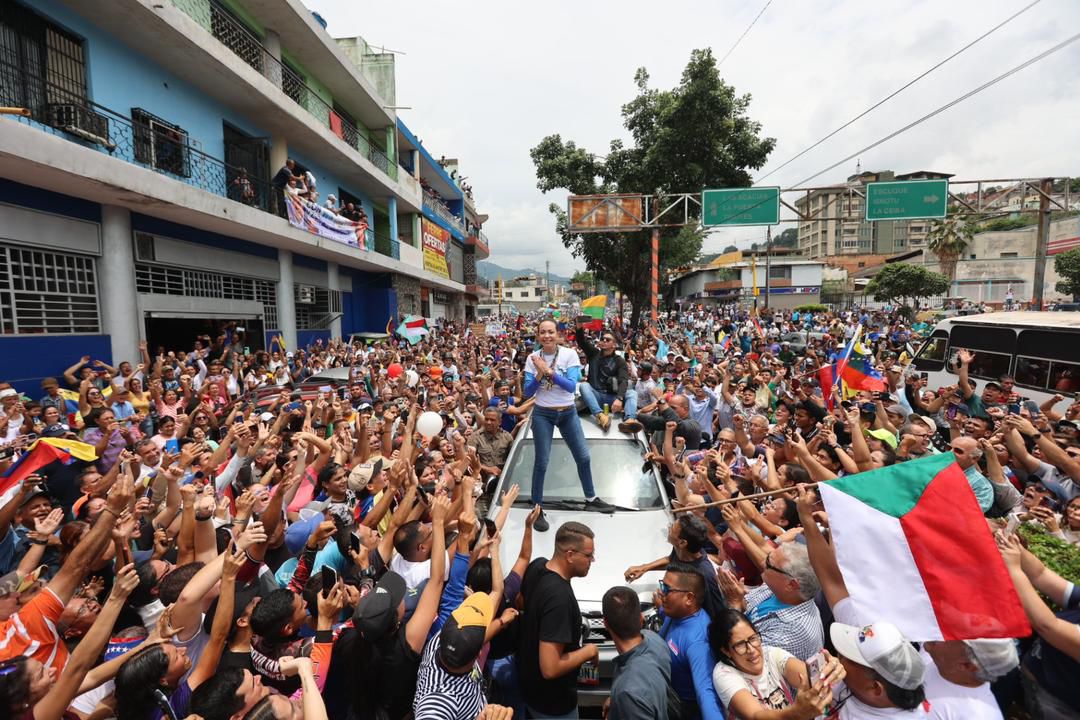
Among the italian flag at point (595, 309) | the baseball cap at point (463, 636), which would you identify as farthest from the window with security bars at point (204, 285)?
the baseball cap at point (463, 636)

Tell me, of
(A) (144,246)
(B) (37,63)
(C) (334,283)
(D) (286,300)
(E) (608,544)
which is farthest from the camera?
(C) (334,283)

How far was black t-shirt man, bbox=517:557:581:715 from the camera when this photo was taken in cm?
256

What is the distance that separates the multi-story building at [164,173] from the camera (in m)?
8.77

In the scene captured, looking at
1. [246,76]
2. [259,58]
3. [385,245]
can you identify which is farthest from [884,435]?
[385,245]

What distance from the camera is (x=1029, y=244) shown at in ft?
163

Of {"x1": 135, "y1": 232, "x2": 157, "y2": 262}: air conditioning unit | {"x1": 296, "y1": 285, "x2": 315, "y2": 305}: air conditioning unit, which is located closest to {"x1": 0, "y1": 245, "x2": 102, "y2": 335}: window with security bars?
{"x1": 135, "y1": 232, "x2": 157, "y2": 262}: air conditioning unit

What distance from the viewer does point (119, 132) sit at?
10.2 meters

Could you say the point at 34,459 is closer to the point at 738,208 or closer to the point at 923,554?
the point at 923,554

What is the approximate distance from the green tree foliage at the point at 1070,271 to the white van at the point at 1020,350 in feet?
117

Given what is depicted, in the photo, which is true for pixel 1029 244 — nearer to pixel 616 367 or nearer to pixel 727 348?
pixel 727 348

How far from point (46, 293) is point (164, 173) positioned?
3544 mm

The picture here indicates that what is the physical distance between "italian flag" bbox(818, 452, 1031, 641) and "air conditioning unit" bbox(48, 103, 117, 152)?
11.9 m

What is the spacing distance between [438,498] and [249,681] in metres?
1.14

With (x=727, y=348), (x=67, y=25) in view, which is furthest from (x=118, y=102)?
(x=727, y=348)
